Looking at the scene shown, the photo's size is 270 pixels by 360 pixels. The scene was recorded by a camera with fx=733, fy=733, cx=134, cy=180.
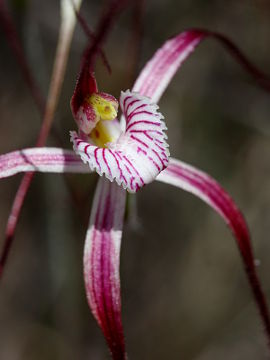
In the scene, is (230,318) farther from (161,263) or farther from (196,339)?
(161,263)

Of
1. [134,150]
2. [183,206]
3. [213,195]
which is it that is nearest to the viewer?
[134,150]

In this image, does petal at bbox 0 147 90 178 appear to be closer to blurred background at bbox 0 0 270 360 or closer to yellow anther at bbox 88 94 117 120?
A: yellow anther at bbox 88 94 117 120

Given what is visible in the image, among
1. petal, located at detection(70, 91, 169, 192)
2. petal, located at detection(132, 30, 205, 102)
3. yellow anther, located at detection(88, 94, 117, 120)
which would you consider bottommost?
petal, located at detection(70, 91, 169, 192)

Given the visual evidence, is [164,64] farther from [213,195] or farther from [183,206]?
[183,206]

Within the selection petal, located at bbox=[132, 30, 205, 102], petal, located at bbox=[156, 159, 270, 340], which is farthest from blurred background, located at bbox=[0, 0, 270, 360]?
petal, located at bbox=[156, 159, 270, 340]

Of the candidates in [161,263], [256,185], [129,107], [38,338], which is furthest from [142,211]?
[129,107]

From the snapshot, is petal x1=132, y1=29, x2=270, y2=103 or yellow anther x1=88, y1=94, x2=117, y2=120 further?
petal x1=132, y1=29, x2=270, y2=103

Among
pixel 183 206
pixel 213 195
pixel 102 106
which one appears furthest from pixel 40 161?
pixel 183 206
